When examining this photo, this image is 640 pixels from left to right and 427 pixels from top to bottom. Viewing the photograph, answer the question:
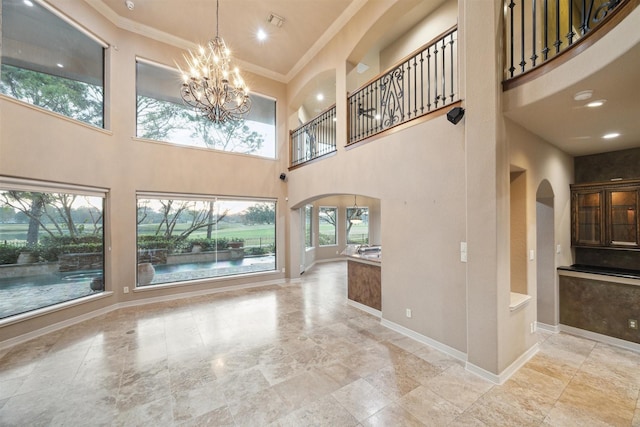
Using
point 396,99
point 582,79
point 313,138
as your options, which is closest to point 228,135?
point 313,138

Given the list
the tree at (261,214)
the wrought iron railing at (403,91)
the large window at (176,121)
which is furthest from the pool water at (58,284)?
the wrought iron railing at (403,91)

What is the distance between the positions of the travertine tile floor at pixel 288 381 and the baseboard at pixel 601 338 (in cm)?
13

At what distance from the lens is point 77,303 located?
453cm

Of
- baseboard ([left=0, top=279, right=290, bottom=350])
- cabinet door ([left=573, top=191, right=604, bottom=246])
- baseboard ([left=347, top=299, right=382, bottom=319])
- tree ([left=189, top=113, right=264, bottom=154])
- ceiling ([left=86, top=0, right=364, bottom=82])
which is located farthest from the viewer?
tree ([left=189, top=113, right=264, bottom=154])

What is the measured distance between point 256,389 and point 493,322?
8.52ft

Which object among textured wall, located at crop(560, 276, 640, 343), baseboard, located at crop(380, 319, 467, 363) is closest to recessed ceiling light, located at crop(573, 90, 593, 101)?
textured wall, located at crop(560, 276, 640, 343)

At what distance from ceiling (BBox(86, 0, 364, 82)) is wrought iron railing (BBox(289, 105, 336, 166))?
1528 millimetres

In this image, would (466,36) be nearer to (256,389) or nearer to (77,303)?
(256,389)

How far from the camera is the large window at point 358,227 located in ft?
36.0

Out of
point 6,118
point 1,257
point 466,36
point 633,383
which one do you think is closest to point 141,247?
point 1,257

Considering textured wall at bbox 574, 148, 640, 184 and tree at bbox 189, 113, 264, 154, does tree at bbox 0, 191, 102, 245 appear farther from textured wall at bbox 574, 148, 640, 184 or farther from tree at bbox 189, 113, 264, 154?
textured wall at bbox 574, 148, 640, 184

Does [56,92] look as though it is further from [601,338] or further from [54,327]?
[601,338]

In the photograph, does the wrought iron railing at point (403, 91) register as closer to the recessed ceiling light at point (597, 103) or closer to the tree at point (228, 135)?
the recessed ceiling light at point (597, 103)

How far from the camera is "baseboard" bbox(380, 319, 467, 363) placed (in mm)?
3280
